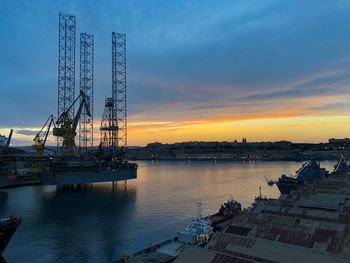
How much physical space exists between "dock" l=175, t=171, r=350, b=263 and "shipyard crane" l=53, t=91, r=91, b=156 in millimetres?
53221

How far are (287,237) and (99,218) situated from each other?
24.9 metres

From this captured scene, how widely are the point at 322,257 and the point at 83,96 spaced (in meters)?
65.6

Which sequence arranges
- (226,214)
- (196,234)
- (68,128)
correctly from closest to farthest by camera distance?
(196,234), (226,214), (68,128)

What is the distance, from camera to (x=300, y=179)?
6038 centimetres

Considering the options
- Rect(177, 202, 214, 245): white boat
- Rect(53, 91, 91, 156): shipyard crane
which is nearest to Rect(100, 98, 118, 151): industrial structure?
Rect(53, 91, 91, 156): shipyard crane

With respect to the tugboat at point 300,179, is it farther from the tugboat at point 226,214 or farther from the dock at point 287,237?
the dock at point 287,237

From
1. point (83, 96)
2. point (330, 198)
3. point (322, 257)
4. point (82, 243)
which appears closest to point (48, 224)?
point (82, 243)

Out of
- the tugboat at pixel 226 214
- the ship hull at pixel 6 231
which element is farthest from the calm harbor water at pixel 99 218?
the tugboat at pixel 226 214

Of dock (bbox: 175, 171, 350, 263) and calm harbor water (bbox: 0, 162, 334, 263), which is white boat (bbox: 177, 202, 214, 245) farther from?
dock (bbox: 175, 171, 350, 263)

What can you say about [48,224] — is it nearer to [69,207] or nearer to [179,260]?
[69,207]

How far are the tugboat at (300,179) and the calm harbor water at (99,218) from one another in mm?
1964

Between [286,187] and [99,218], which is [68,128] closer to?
[99,218]

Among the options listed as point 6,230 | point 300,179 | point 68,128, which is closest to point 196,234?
point 6,230

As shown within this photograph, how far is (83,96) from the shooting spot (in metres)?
72.4
